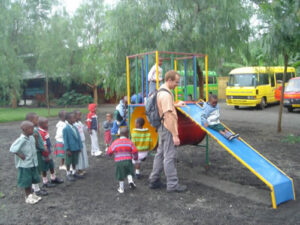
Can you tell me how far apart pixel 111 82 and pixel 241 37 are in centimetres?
598

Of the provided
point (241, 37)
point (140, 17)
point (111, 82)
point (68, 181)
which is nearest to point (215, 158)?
point (68, 181)

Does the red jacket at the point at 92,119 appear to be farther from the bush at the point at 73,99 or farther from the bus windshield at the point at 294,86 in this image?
the bush at the point at 73,99

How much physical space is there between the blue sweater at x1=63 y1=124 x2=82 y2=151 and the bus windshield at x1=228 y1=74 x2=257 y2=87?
15.0 meters

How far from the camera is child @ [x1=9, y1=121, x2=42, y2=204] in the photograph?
14.2 feet

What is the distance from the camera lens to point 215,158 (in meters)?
7.11

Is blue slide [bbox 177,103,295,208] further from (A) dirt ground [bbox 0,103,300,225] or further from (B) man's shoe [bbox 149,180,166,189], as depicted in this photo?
(B) man's shoe [bbox 149,180,166,189]

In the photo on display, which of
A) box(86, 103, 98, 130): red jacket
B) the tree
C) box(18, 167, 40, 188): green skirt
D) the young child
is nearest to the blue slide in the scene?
the young child

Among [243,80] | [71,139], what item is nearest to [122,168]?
[71,139]

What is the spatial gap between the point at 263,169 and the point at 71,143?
3.25m

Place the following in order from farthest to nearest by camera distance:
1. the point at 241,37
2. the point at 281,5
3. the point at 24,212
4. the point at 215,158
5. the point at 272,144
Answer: the point at 241,37
the point at 272,144
the point at 215,158
the point at 281,5
the point at 24,212

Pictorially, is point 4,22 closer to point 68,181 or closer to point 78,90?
point 78,90

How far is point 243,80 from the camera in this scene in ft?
61.3

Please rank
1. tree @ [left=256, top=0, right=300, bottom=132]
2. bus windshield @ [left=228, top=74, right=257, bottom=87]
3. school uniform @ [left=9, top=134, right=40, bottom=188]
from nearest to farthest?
school uniform @ [left=9, top=134, right=40, bottom=188] → tree @ [left=256, top=0, right=300, bottom=132] → bus windshield @ [left=228, top=74, right=257, bottom=87]

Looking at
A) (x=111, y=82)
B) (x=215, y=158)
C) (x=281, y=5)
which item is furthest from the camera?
(x=111, y=82)
